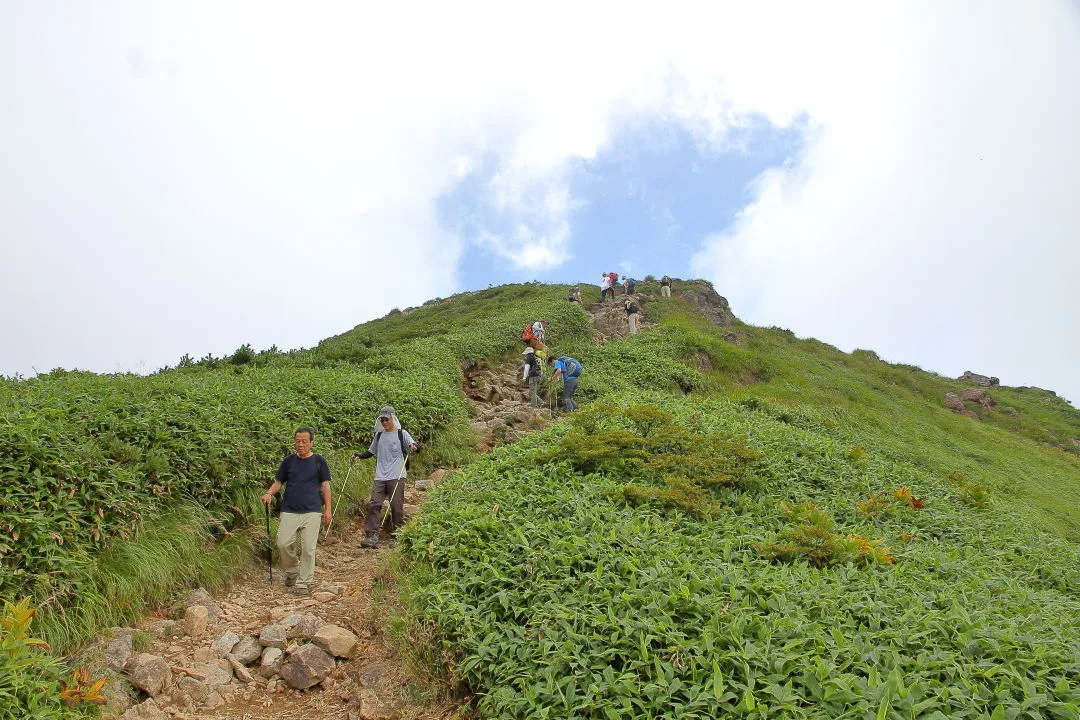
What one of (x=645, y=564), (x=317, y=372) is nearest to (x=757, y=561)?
(x=645, y=564)

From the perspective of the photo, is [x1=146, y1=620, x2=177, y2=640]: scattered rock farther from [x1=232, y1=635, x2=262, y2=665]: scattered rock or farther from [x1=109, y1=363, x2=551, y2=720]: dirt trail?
[x1=232, y1=635, x2=262, y2=665]: scattered rock

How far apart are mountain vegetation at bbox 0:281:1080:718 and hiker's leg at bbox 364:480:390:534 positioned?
727mm

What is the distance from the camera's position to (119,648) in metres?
6.05

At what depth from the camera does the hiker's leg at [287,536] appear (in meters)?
8.41

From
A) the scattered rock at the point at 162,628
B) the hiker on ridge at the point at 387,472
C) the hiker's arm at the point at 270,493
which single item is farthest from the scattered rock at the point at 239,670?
the hiker on ridge at the point at 387,472

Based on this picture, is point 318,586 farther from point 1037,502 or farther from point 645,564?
point 1037,502

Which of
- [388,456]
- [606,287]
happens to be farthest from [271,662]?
[606,287]

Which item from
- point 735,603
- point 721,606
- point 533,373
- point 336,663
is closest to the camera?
point 721,606

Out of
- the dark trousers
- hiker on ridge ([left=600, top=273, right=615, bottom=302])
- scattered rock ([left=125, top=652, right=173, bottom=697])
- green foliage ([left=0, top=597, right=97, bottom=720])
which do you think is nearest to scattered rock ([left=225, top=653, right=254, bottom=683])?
scattered rock ([left=125, top=652, right=173, bottom=697])

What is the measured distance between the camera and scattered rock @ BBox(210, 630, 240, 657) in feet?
21.4

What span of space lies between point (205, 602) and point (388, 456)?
3419mm

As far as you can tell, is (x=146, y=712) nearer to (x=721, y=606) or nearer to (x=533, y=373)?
(x=721, y=606)

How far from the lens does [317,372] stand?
48.3 ft

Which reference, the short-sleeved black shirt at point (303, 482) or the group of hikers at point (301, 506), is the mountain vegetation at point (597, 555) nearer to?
the group of hikers at point (301, 506)
